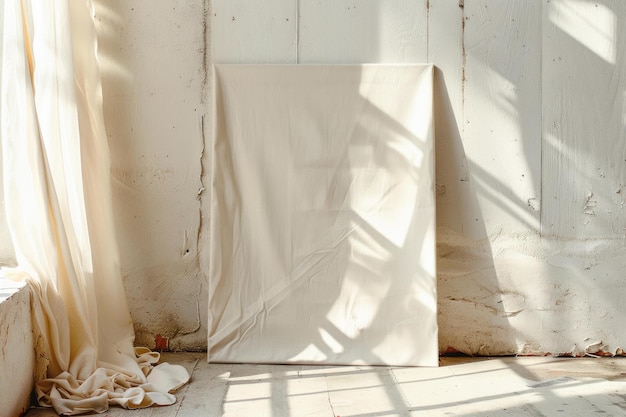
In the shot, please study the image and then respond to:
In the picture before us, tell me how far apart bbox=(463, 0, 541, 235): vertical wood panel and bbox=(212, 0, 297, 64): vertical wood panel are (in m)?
0.90

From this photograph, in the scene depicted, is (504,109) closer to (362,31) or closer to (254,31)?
(362,31)

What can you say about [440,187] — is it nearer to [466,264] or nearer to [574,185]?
[466,264]

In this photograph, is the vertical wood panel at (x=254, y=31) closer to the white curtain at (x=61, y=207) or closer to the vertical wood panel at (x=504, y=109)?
the white curtain at (x=61, y=207)

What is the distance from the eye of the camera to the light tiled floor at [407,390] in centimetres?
298

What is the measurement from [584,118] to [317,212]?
1.45 m

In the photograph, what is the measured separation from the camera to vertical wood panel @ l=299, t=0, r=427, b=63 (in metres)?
3.63

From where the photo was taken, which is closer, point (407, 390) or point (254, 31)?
point (407, 390)

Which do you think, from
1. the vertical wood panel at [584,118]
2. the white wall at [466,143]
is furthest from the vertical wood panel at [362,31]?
the vertical wood panel at [584,118]

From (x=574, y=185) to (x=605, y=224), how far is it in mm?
261

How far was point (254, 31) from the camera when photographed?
3.64m

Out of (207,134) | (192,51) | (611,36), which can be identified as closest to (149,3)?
(192,51)

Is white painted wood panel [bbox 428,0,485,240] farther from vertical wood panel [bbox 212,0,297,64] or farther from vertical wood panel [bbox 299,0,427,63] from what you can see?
vertical wood panel [bbox 212,0,297,64]

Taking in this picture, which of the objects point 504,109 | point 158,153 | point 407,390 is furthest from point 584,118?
point 158,153

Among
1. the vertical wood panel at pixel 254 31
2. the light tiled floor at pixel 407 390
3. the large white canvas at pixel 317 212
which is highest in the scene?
the vertical wood panel at pixel 254 31
